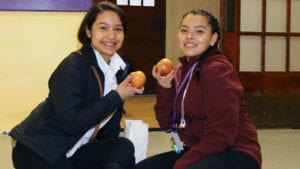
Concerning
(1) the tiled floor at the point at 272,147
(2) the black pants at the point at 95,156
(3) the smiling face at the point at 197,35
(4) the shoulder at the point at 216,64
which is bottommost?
(1) the tiled floor at the point at 272,147

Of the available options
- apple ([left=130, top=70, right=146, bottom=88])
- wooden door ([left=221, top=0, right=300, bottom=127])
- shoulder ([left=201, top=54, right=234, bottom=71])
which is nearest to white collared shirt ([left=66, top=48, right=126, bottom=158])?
apple ([left=130, top=70, right=146, bottom=88])

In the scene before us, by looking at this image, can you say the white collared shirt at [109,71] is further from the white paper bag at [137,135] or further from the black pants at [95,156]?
the white paper bag at [137,135]

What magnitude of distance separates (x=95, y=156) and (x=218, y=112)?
61 cm

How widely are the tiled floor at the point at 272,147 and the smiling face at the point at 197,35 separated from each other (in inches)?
44.0

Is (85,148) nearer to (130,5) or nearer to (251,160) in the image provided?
(251,160)

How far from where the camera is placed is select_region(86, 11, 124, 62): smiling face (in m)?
1.74

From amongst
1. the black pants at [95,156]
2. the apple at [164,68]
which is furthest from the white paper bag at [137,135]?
the apple at [164,68]

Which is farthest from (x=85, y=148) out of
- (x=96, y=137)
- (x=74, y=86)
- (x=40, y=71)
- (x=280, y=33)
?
(x=280, y=33)

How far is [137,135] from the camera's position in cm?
210

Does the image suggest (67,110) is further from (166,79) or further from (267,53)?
(267,53)

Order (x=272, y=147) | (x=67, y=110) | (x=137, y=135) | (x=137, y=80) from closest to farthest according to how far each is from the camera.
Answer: (x=67, y=110), (x=137, y=80), (x=137, y=135), (x=272, y=147)

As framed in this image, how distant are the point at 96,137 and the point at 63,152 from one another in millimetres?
267

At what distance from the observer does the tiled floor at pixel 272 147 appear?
2512 millimetres

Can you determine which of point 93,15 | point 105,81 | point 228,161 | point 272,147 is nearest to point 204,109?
point 228,161
